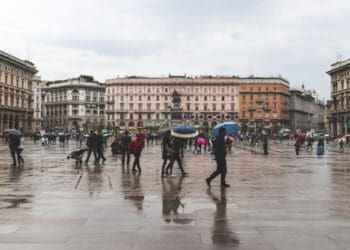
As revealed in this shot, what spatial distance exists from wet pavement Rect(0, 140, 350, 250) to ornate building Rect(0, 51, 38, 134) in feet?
258

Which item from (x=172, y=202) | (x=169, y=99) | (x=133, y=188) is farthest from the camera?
(x=169, y=99)

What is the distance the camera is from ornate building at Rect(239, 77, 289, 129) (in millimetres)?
139000

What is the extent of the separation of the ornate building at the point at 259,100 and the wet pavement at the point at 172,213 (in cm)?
12462

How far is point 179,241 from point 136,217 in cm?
→ 208

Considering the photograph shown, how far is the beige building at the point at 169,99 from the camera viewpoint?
13838 centimetres

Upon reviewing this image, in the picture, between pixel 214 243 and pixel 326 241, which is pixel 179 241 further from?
pixel 326 241

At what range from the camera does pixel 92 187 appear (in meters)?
13.7

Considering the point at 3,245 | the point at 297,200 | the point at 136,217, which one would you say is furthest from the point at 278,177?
the point at 3,245

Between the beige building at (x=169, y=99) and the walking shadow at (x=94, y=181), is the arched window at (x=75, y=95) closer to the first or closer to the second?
the beige building at (x=169, y=99)

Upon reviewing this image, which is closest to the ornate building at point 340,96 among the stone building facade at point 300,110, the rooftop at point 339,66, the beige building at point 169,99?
the rooftop at point 339,66

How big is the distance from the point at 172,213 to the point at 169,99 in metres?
129

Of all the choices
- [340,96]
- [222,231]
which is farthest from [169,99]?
[222,231]

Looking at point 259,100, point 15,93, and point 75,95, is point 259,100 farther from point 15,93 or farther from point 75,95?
point 15,93

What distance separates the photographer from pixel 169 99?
138500 millimetres
